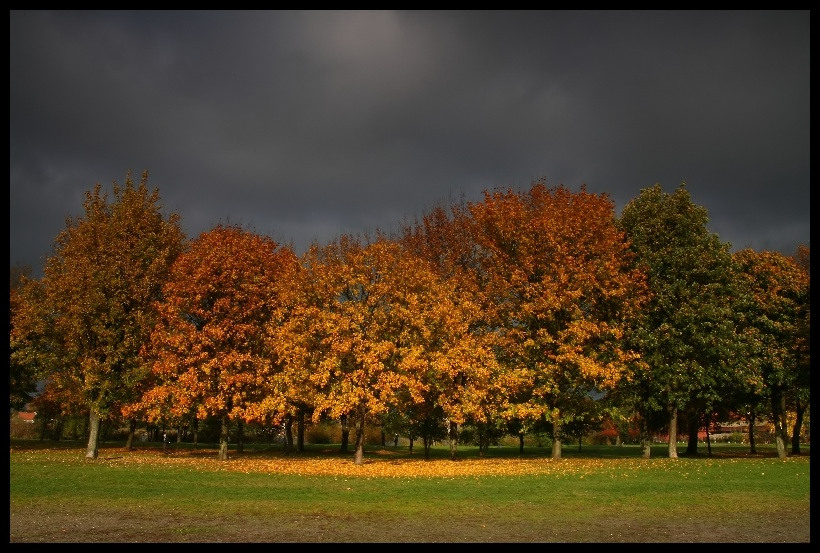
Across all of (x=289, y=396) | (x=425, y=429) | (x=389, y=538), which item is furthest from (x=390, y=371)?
(x=389, y=538)

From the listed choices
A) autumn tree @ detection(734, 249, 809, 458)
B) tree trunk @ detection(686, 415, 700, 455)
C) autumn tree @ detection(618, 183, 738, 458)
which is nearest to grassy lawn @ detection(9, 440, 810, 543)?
autumn tree @ detection(618, 183, 738, 458)

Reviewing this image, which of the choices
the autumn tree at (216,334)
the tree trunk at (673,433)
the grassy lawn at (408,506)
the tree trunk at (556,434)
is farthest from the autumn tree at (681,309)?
the autumn tree at (216,334)

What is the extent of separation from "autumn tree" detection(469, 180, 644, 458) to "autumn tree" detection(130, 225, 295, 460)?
16350mm

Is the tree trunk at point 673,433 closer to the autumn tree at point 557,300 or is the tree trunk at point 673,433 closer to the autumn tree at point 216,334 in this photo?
the autumn tree at point 557,300

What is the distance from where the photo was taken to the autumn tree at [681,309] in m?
43.8

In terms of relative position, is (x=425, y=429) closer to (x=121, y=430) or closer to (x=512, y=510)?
(x=512, y=510)

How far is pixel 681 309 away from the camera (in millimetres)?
43594

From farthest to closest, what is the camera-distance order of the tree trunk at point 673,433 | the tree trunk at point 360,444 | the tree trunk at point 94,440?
1. the tree trunk at point 673,433
2. the tree trunk at point 94,440
3. the tree trunk at point 360,444

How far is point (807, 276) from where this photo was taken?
162 feet

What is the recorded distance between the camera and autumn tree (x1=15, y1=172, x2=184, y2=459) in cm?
4325

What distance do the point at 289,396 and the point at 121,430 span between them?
49039mm

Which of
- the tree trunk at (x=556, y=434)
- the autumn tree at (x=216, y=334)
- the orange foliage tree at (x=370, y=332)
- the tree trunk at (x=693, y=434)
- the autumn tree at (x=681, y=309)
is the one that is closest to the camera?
the orange foliage tree at (x=370, y=332)

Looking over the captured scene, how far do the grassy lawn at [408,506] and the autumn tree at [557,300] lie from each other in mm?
11249

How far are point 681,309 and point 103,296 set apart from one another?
132 feet
